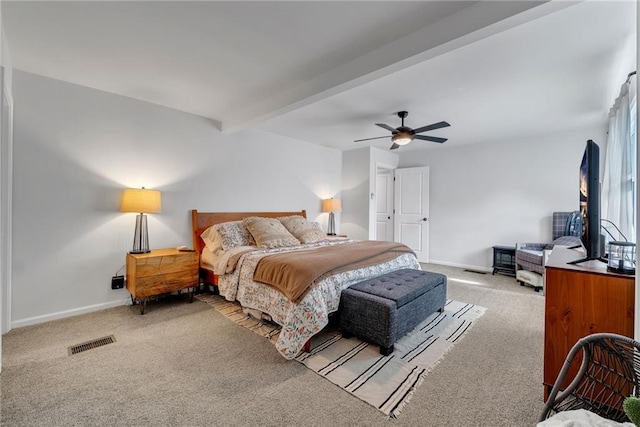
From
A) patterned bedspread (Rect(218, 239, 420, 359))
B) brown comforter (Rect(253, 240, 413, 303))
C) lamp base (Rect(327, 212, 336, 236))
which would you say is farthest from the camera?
lamp base (Rect(327, 212, 336, 236))

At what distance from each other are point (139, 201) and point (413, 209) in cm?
511

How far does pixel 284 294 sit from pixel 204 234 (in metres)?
1.85

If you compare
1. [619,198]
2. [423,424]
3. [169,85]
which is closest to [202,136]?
[169,85]

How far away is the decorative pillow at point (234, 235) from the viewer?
11.3ft

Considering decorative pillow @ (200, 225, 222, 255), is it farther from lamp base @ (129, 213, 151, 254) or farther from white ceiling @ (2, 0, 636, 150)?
white ceiling @ (2, 0, 636, 150)

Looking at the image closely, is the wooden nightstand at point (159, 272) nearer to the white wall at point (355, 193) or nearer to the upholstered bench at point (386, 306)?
the upholstered bench at point (386, 306)

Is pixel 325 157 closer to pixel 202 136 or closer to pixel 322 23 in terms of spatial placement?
pixel 202 136

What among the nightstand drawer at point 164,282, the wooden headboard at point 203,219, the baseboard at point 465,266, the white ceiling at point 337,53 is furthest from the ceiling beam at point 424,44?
the baseboard at point 465,266

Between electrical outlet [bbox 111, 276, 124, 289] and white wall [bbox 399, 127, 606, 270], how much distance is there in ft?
18.0

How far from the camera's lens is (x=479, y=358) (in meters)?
2.18

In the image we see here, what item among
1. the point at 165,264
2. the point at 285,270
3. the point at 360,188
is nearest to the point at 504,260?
the point at 360,188

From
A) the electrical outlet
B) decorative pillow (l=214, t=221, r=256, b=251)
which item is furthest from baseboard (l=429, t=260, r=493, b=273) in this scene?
the electrical outlet

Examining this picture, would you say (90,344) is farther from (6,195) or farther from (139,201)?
(6,195)

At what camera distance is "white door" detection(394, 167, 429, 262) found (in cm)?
593
